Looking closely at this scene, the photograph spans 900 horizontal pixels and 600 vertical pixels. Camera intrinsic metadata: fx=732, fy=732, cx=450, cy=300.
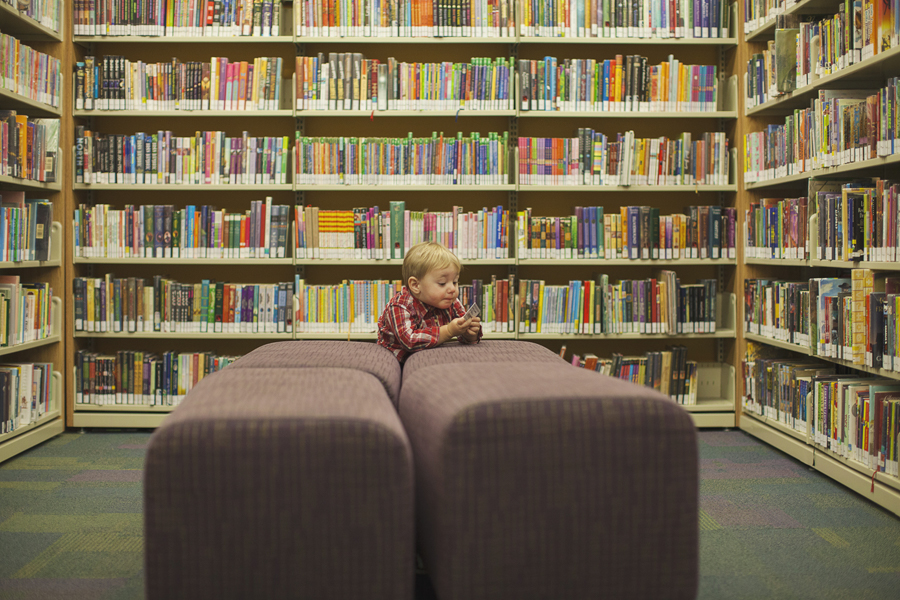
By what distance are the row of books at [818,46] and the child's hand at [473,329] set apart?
1.80 meters

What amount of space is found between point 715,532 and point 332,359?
1.40 metres

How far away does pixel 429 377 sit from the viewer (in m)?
1.69

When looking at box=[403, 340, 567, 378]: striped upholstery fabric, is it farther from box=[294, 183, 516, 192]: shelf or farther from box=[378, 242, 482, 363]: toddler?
box=[294, 183, 516, 192]: shelf

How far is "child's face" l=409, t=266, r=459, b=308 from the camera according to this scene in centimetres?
267

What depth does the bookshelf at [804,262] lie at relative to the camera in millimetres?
2758

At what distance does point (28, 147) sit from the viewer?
353 cm

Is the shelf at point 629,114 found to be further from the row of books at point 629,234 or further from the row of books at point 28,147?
the row of books at point 28,147

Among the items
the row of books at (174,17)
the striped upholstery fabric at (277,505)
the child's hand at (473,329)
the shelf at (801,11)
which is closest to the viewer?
the striped upholstery fabric at (277,505)

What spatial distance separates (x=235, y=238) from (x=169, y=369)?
80cm

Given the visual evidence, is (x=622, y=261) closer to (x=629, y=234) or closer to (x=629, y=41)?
(x=629, y=234)

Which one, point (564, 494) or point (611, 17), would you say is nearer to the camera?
point (564, 494)

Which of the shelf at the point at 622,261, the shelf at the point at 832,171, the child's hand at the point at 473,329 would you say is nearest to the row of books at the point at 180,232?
the shelf at the point at 622,261

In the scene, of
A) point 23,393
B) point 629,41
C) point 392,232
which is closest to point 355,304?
point 392,232

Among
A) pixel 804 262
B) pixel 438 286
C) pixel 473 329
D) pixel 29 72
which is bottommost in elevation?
pixel 473 329
